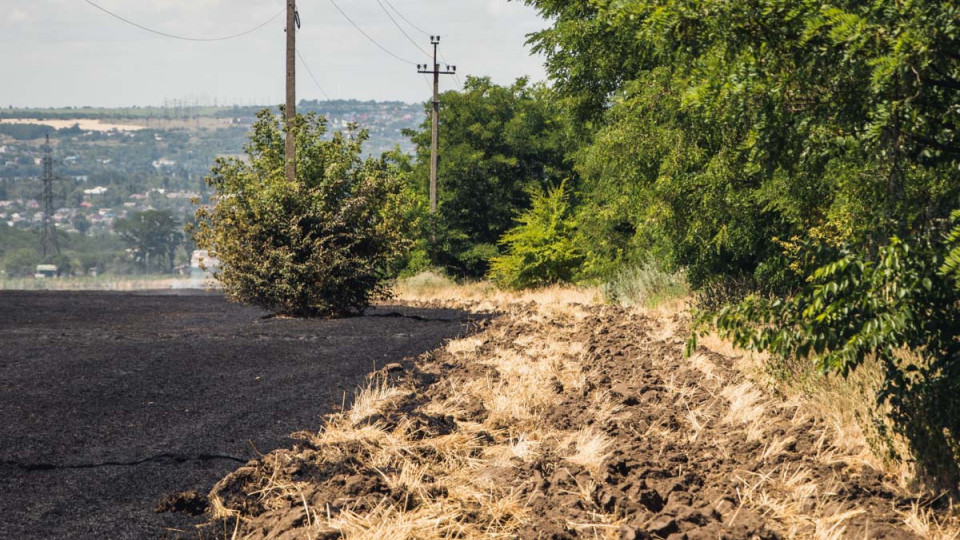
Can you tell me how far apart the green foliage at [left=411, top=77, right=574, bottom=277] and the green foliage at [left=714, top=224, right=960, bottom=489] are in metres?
38.4

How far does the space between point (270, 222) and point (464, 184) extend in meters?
25.5

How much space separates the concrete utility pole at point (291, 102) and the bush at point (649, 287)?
865cm

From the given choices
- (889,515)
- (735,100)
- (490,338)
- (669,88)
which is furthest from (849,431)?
(669,88)

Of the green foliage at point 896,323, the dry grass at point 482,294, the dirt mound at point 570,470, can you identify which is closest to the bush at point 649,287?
the dry grass at point 482,294

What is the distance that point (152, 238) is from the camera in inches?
7037

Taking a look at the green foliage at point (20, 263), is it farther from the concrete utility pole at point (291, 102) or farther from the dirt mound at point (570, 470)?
the dirt mound at point (570, 470)

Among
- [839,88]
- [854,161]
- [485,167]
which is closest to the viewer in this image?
[839,88]

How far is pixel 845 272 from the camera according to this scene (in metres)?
5.79

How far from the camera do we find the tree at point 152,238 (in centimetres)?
17825

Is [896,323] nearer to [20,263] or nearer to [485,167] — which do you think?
[485,167]

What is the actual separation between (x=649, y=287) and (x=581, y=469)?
662 inches

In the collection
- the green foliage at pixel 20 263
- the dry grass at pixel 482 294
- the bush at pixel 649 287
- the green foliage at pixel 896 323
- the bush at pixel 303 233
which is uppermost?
the green foliage at pixel 896 323

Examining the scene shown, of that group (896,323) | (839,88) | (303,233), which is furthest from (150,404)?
(303,233)

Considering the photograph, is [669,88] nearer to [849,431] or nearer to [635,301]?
[635,301]
